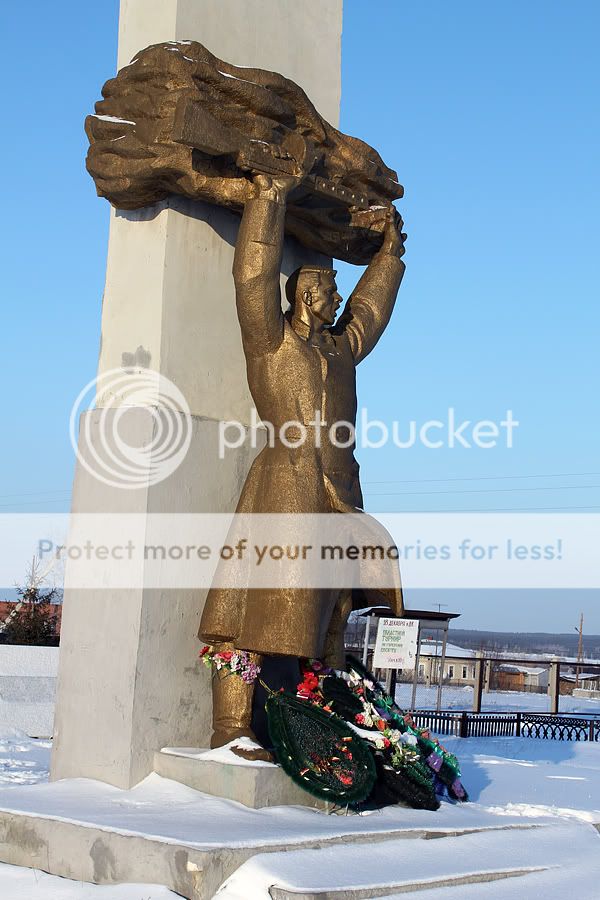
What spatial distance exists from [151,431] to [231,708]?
1398 millimetres

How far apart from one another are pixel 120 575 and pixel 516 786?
9.02 feet

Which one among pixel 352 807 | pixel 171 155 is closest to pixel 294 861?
pixel 352 807

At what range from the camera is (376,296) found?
20.5 feet

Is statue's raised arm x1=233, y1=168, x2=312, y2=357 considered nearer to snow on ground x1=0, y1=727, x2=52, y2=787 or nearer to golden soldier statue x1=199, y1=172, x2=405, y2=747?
golden soldier statue x1=199, y1=172, x2=405, y2=747

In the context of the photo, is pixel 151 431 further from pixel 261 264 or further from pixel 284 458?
pixel 261 264

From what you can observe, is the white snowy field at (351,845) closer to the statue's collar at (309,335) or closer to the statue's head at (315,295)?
the statue's collar at (309,335)

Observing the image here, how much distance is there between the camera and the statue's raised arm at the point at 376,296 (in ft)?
19.9

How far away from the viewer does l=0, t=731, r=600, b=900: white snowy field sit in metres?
4.09

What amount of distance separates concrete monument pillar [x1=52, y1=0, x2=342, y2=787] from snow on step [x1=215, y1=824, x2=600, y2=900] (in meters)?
1.39

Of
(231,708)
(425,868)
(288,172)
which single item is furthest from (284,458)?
(425,868)

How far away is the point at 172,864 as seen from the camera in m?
4.05

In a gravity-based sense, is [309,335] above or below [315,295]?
below

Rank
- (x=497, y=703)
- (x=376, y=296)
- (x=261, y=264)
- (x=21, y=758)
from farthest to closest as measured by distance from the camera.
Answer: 1. (x=497, y=703)
2. (x=21, y=758)
3. (x=376, y=296)
4. (x=261, y=264)

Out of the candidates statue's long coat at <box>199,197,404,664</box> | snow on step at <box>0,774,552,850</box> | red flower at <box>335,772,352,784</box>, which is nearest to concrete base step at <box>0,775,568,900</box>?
snow on step at <box>0,774,552,850</box>
